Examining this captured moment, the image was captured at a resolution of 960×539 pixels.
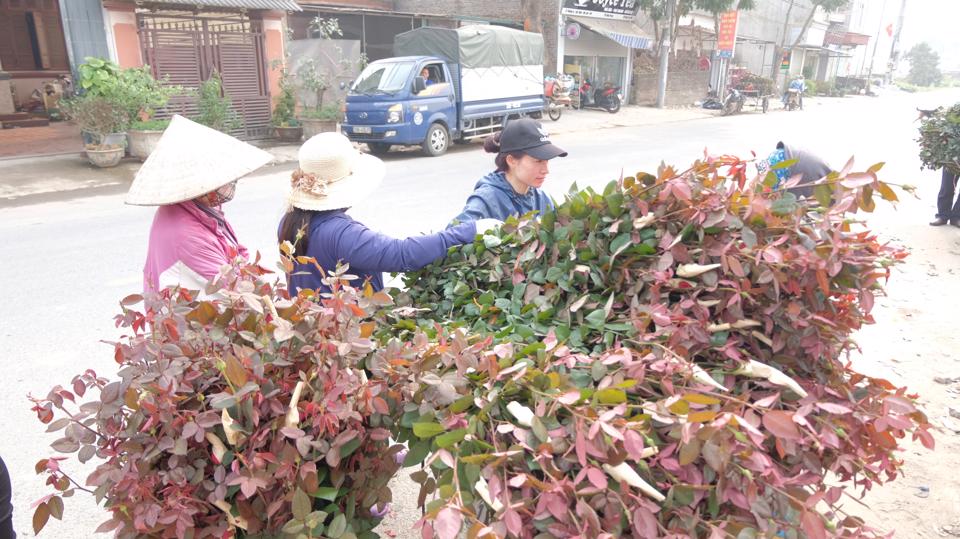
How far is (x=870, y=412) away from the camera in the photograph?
1405mm

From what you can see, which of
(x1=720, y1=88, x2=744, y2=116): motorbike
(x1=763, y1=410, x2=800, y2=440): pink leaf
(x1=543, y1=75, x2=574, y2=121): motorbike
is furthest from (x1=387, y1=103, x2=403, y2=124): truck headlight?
(x1=720, y1=88, x2=744, y2=116): motorbike

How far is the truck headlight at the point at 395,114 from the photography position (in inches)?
464

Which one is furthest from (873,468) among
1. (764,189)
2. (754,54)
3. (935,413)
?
(754,54)

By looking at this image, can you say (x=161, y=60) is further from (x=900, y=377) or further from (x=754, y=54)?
(x=754, y=54)

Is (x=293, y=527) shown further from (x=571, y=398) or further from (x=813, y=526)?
(x=813, y=526)

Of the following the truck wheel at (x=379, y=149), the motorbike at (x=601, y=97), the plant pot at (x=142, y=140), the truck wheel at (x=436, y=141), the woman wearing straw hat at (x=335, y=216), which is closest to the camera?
the woman wearing straw hat at (x=335, y=216)

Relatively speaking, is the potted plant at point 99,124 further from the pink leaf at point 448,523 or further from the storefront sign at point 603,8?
the storefront sign at point 603,8

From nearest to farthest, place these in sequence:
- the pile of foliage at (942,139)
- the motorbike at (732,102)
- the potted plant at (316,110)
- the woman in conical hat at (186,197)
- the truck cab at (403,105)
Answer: the woman in conical hat at (186,197), the pile of foliage at (942,139), the truck cab at (403,105), the potted plant at (316,110), the motorbike at (732,102)

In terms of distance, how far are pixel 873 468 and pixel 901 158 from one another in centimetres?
1408

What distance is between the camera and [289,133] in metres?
13.4

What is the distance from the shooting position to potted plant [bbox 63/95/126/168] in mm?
9953

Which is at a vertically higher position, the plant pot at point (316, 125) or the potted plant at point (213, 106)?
the potted plant at point (213, 106)

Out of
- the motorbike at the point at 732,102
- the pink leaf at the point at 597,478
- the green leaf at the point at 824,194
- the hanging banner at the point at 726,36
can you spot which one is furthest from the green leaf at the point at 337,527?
the hanging banner at the point at 726,36

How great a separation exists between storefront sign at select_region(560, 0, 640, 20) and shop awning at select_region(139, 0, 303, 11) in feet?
36.8
